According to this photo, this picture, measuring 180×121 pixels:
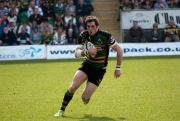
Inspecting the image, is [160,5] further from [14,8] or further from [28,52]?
[14,8]

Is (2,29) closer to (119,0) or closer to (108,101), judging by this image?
(119,0)

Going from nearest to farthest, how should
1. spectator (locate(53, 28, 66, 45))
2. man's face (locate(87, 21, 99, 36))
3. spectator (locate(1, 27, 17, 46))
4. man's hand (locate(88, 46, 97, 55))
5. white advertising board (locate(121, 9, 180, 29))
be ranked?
man's hand (locate(88, 46, 97, 55)) → man's face (locate(87, 21, 99, 36)) → spectator (locate(53, 28, 66, 45)) → spectator (locate(1, 27, 17, 46)) → white advertising board (locate(121, 9, 180, 29))

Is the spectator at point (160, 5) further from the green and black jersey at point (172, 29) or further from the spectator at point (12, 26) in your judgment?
the spectator at point (12, 26)

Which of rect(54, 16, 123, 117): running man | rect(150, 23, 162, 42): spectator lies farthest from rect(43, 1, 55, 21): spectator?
rect(54, 16, 123, 117): running man

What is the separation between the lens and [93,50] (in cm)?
746

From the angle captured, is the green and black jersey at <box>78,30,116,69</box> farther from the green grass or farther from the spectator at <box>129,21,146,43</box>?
the spectator at <box>129,21,146,43</box>

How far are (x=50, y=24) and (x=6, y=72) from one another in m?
6.97

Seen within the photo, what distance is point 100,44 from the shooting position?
311 inches

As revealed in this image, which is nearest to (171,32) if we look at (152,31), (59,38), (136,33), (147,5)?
(152,31)

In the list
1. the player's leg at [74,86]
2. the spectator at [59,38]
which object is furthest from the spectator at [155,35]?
the player's leg at [74,86]

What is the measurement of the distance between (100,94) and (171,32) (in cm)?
1138

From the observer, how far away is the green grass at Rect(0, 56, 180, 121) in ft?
25.7

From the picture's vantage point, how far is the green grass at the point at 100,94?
782cm

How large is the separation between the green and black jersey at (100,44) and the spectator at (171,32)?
13174mm
